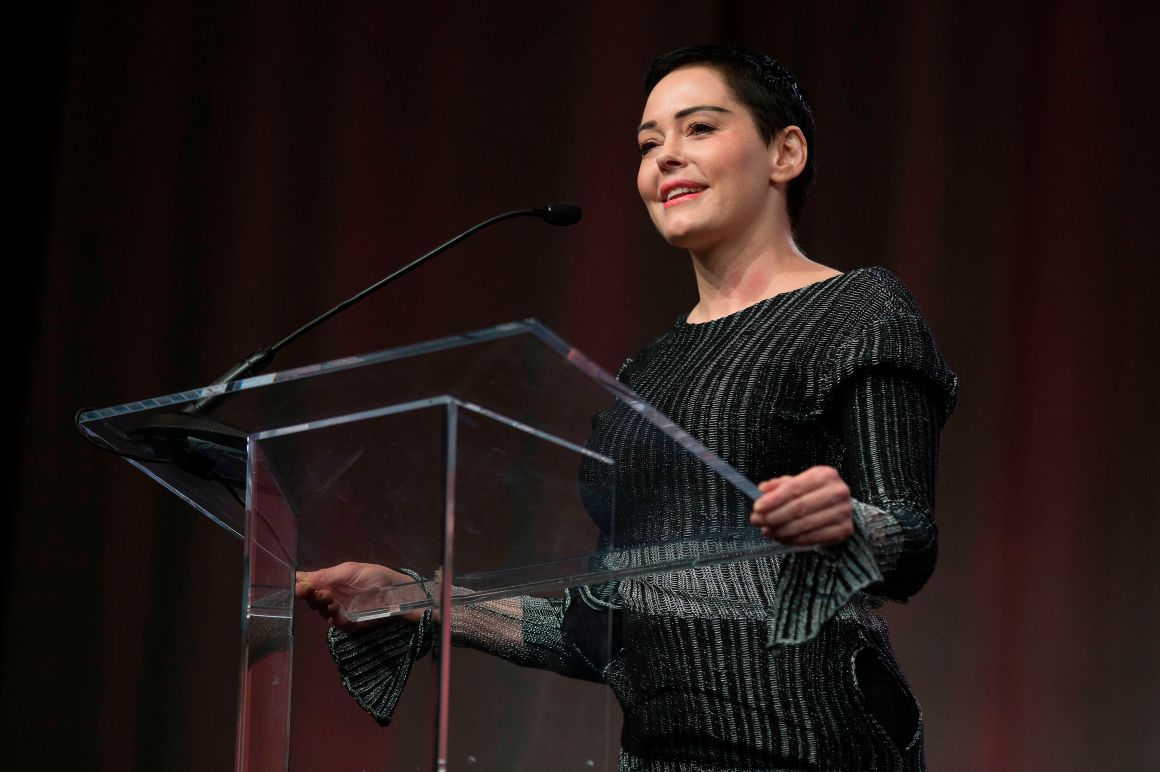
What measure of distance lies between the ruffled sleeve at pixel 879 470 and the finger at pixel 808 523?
1.8 inches

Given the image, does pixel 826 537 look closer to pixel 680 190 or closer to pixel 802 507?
pixel 802 507

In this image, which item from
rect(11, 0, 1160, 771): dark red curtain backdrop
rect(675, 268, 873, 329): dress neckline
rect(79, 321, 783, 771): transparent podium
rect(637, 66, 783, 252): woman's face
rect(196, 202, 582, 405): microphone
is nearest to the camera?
rect(79, 321, 783, 771): transparent podium

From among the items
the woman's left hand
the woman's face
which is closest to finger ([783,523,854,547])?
the woman's left hand

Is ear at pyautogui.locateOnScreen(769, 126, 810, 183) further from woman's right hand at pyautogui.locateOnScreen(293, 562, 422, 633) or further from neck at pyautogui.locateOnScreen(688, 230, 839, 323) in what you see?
woman's right hand at pyautogui.locateOnScreen(293, 562, 422, 633)

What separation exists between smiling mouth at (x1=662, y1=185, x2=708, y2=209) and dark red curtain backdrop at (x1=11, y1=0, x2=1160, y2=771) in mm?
1365

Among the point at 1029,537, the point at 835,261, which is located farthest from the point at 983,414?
the point at 835,261

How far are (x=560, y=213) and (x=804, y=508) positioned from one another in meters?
0.70

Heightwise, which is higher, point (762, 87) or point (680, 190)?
point (762, 87)

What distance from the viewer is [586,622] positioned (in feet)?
4.61

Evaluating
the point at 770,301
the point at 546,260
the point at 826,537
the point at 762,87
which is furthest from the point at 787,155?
the point at 546,260

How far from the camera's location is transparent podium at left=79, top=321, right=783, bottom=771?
1.08m

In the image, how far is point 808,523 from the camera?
1.10m

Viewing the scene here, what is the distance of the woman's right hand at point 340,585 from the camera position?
4.03 ft

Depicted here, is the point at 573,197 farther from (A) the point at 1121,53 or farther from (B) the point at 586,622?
(B) the point at 586,622
